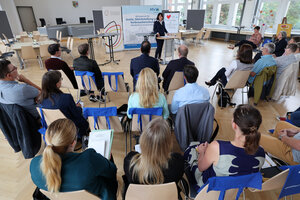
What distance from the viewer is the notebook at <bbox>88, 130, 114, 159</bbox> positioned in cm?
144

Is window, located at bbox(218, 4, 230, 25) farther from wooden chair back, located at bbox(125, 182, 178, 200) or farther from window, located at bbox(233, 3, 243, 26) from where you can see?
wooden chair back, located at bbox(125, 182, 178, 200)

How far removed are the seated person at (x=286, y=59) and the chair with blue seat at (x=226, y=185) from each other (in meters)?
3.29

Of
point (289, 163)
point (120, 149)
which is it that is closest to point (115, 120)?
point (120, 149)

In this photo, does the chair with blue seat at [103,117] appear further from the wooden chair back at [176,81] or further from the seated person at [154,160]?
the wooden chair back at [176,81]

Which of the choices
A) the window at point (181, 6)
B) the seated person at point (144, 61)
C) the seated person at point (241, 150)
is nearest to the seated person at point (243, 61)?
the seated person at point (144, 61)

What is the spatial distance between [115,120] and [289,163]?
6.06ft

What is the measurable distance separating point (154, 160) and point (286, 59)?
144 inches

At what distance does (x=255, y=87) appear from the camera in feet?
11.4

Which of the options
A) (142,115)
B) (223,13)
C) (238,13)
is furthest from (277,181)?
(223,13)

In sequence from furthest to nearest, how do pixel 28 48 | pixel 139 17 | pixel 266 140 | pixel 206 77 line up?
1. pixel 139 17
2. pixel 28 48
3. pixel 206 77
4. pixel 266 140

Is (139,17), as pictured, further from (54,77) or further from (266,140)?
(266,140)

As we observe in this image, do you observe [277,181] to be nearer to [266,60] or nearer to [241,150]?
[241,150]

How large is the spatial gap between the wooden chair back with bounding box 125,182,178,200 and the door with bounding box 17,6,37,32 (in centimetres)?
1577

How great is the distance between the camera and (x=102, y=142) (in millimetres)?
1491
